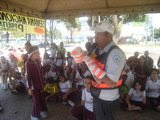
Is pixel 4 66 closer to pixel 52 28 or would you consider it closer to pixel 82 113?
pixel 82 113

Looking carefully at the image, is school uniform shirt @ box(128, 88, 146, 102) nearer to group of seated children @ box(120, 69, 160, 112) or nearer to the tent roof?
group of seated children @ box(120, 69, 160, 112)

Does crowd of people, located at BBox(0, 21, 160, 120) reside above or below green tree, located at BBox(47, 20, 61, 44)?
below

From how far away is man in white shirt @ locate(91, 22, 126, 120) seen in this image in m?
2.28

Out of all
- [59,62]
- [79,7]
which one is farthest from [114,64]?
[59,62]

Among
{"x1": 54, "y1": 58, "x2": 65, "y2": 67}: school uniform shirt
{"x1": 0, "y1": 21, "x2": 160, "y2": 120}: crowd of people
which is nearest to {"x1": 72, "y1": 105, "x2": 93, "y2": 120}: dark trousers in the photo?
{"x1": 0, "y1": 21, "x2": 160, "y2": 120}: crowd of people

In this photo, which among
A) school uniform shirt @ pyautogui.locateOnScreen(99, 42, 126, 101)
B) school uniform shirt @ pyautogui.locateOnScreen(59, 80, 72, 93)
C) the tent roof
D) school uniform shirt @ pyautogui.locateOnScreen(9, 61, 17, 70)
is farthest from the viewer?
school uniform shirt @ pyautogui.locateOnScreen(9, 61, 17, 70)

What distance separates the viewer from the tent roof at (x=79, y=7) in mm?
6789

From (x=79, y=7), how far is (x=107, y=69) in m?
5.60

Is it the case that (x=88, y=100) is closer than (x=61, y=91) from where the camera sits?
Yes

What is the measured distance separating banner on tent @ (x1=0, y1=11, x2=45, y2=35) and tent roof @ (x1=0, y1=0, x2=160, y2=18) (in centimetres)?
21

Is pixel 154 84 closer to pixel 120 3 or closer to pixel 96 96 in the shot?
pixel 120 3

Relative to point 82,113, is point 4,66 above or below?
above

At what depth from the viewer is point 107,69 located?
230 cm

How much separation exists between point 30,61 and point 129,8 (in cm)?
415
